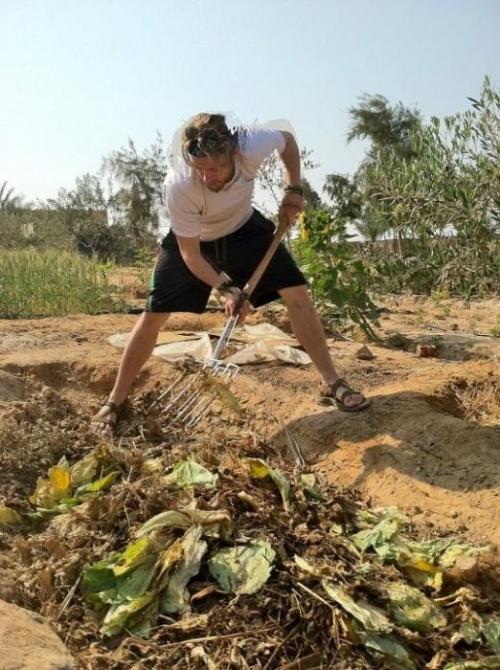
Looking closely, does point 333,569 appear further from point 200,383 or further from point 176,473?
point 200,383

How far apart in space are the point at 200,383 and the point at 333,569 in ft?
5.51

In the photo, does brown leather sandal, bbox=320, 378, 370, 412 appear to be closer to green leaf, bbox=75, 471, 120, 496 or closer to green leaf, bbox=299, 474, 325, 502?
green leaf, bbox=299, 474, 325, 502

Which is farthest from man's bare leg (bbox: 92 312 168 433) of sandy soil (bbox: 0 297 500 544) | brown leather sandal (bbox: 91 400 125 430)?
sandy soil (bbox: 0 297 500 544)

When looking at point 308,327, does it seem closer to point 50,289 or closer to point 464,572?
point 464,572

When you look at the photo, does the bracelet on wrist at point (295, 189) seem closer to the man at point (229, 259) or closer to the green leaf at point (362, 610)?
the man at point (229, 259)

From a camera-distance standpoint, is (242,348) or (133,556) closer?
(133,556)

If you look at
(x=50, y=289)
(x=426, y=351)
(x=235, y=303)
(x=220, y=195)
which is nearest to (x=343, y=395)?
(x=235, y=303)

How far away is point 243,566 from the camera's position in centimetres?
235

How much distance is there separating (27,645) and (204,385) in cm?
204

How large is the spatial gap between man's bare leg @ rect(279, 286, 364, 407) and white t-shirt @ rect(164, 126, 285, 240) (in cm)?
43

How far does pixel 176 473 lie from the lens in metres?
2.89

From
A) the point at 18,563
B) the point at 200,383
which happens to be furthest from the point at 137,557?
the point at 200,383

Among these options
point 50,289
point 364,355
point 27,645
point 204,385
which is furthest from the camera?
point 50,289

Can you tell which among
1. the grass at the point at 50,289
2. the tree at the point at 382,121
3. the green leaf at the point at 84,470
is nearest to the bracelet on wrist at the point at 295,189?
the green leaf at the point at 84,470
